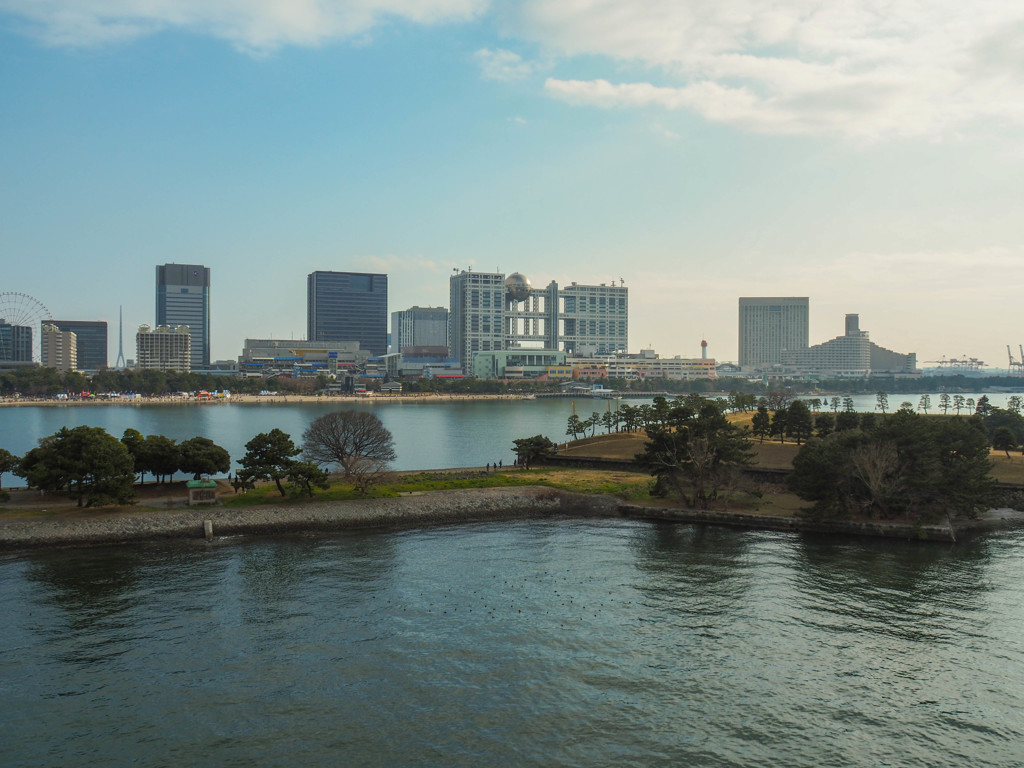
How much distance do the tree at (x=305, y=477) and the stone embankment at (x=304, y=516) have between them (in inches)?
54.6

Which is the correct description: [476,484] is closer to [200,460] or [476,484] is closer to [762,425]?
[200,460]

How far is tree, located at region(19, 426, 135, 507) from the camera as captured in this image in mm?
39938

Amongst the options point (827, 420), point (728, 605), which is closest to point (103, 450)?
point (728, 605)

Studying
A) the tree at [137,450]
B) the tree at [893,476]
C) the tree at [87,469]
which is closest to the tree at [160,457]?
the tree at [137,450]

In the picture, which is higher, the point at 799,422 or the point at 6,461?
the point at 799,422

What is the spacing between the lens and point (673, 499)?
4875 centimetres

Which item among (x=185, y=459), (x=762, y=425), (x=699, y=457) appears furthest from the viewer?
(x=762, y=425)

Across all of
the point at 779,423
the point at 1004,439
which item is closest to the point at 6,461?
the point at 779,423

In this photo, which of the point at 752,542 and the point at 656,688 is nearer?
the point at 656,688

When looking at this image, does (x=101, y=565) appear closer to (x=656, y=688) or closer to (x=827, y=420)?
(x=656, y=688)

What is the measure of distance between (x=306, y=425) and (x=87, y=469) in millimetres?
68129

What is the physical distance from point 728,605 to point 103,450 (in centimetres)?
3438

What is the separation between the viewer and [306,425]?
108 metres

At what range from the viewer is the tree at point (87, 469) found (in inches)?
1572
